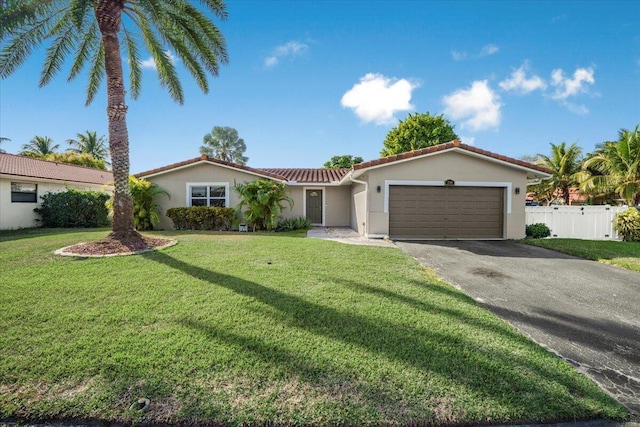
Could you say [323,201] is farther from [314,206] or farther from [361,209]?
[361,209]

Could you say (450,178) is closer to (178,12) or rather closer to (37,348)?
(178,12)

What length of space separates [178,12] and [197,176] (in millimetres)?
7262

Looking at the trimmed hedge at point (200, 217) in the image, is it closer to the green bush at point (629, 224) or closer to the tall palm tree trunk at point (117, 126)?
the tall palm tree trunk at point (117, 126)

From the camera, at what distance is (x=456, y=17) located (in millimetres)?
11516

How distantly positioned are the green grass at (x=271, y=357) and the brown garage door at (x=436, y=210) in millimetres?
6844

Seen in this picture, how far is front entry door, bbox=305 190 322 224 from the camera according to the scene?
60.2ft

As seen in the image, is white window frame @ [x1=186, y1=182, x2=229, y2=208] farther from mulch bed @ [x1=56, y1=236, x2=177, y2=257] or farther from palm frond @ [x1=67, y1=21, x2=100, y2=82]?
palm frond @ [x1=67, y1=21, x2=100, y2=82]

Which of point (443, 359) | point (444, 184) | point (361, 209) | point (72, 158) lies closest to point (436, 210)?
point (444, 184)

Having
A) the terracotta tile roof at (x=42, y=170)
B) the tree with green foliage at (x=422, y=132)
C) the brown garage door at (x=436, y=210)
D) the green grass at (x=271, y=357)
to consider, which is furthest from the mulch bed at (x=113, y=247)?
the tree with green foliage at (x=422, y=132)

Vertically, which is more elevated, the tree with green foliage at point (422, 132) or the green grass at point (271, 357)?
the tree with green foliage at point (422, 132)

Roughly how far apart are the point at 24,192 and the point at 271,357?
19.0 meters

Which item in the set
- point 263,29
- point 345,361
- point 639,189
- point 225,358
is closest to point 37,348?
point 225,358

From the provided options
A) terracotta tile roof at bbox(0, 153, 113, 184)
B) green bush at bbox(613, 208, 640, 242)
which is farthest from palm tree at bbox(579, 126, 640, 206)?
terracotta tile roof at bbox(0, 153, 113, 184)

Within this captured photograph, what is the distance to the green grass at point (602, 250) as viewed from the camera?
814cm
